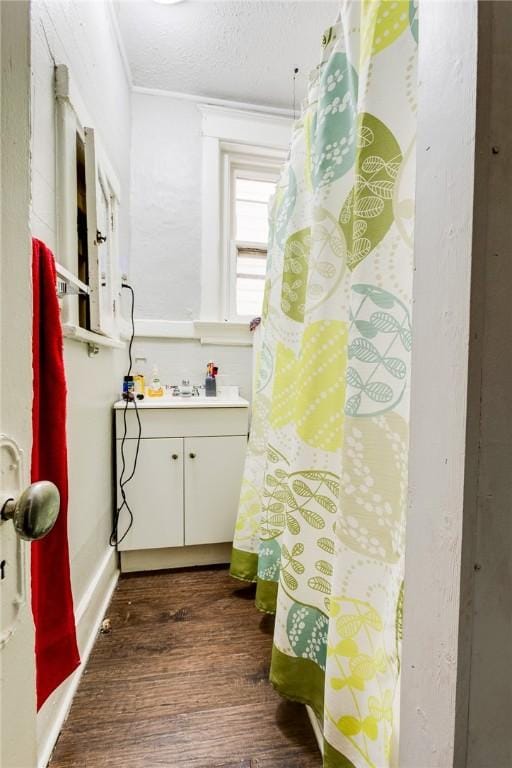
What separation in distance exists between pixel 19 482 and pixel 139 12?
86.2 inches

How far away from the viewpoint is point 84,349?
1181 millimetres

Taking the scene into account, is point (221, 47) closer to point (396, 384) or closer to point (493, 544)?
point (396, 384)

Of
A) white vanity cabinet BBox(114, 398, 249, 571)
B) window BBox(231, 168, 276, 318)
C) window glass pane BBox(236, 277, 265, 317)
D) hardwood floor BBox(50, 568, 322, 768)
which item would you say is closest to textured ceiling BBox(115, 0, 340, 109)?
window BBox(231, 168, 276, 318)

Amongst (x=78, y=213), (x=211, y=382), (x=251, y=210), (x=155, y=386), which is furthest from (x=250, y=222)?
(x=78, y=213)

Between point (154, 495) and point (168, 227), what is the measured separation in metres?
1.53

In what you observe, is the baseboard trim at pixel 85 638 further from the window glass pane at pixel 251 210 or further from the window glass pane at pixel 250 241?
the window glass pane at pixel 251 210

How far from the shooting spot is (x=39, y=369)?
2.35 ft

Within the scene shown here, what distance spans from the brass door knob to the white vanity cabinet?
1335mm

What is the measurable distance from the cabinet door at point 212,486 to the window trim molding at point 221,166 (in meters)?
0.78

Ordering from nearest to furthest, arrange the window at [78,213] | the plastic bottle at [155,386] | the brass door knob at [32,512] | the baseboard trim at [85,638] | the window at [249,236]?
the brass door knob at [32,512] < the baseboard trim at [85,638] < the window at [78,213] < the plastic bottle at [155,386] < the window at [249,236]

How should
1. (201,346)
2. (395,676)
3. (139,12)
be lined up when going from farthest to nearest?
(201,346)
(139,12)
(395,676)

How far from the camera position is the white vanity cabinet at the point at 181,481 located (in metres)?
1.63

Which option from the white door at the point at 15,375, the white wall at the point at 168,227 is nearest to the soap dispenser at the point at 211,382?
the white wall at the point at 168,227

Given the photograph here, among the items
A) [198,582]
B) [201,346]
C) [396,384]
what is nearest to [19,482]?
[396,384]
